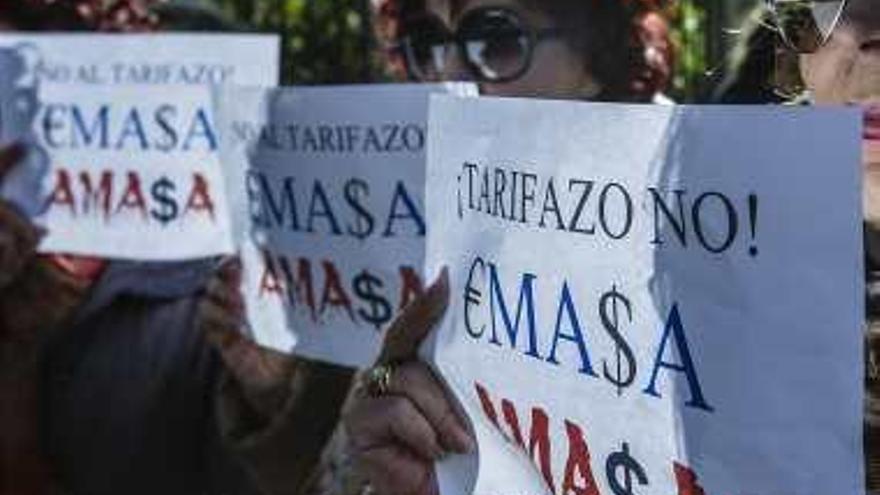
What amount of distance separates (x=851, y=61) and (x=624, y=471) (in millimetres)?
430

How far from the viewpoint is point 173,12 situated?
3.89 metres

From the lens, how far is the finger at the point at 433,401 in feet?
6.03

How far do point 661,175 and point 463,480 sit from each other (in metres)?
0.51

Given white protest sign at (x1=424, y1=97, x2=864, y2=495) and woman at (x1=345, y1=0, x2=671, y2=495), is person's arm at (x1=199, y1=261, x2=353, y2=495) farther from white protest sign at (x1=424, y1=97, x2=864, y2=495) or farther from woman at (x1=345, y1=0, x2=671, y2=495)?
white protest sign at (x1=424, y1=97, x2=864, y2=495)

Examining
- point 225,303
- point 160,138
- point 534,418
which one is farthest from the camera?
point 160,138

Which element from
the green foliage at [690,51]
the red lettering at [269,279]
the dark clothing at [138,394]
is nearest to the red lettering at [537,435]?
the red lettering at [269,279]

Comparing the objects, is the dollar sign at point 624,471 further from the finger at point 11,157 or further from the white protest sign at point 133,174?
the finger at point 11,157

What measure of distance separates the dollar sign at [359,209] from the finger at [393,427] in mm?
449

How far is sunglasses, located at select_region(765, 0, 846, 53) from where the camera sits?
61.1 inches

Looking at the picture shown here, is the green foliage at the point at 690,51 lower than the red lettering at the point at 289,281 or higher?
higher

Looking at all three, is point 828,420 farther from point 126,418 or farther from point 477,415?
point 126,418

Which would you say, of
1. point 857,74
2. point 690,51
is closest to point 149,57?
point 690,51

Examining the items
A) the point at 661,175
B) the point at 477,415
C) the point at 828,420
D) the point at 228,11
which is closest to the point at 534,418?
the point at 477,415

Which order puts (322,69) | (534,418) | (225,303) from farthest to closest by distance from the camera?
(322,69), (225,303), (534,418)
